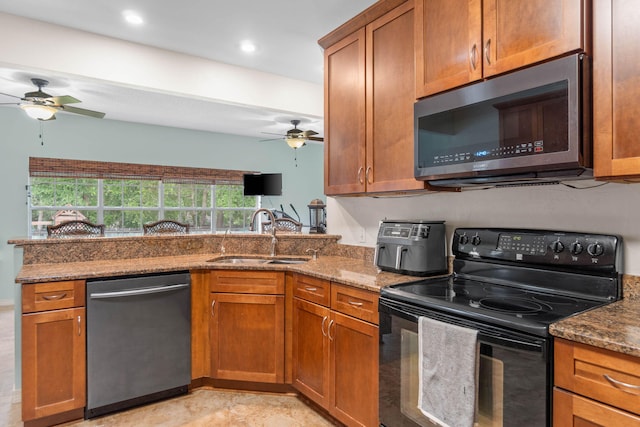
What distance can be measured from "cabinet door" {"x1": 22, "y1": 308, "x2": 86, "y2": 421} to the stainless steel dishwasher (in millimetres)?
52

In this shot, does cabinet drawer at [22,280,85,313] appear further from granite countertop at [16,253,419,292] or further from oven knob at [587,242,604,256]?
oven knob at [587,242,604,256]

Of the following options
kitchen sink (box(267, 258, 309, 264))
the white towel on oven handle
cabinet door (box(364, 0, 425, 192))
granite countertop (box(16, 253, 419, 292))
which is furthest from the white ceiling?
the white towel on oven handle

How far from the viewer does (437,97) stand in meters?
1.84

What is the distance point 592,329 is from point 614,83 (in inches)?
32.7

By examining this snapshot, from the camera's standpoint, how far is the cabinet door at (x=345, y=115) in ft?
7.82

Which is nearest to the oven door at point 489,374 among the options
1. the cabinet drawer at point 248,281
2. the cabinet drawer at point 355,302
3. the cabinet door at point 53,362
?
the cabinet drawer at point 355,302

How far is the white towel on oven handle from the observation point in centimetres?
136

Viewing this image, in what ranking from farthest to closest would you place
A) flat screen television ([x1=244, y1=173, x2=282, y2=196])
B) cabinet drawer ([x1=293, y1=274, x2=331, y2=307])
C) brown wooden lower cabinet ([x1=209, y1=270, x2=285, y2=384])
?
flat screen television ([x1=244, y1=173, x2=282, y2=196]), brown wooden lower cabinet ([x1=209, y1=270, x2=285, y2=384]), cabinet drawer ([x1=293, y1=274, x2=331, y2=307])

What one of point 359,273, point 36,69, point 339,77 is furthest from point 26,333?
point 339,77

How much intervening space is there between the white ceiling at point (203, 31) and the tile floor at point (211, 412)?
2.60m

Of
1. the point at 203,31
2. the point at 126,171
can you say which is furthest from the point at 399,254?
the point at 126,171

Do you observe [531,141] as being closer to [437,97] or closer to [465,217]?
[437,97]

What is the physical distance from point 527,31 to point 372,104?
0.95 m

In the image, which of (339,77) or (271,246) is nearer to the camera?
(339,77)
